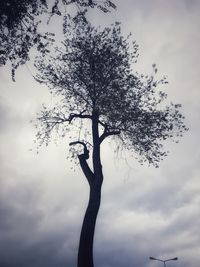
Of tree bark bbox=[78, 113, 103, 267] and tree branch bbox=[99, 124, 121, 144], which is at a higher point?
tree branch bbox=[99, 124, 121, 144]

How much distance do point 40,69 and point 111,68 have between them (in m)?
5.05

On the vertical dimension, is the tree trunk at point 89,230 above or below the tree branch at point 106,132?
below

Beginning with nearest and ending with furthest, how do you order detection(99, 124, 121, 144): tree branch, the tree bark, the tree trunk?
the tree trunk
the tree bark
detection(99, 124, 121, 144): tree branch

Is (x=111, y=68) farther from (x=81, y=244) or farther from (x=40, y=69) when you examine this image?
(x=81, y=244)

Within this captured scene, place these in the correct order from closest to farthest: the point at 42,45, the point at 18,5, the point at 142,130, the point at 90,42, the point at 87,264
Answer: the point at 18,5 → the point at 42,45 → the point at 87,264 → the point at 142,130 → the point at 90,42

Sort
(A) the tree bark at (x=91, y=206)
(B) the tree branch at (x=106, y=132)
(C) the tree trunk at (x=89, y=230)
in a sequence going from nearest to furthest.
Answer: (C) the tree trunk at (x=89, y=230)
(A) the tree bark at (x=91, y=206)
(B) the tree branch at (x=106, y=132)

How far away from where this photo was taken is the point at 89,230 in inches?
584

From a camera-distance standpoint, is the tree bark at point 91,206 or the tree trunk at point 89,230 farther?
the tree bark at point 91,206

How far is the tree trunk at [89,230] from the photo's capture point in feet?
46.1

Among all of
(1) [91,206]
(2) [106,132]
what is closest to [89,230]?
(1) [91,206]

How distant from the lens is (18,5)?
410 inches

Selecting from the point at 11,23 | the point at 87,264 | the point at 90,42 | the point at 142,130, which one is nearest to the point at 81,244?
the point at 87,264

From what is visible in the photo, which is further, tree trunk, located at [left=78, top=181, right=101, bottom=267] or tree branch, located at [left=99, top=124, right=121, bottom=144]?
tree branch, located at [left=99, top=124, right=121, bottom=144]

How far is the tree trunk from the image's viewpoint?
1406 centimetres
